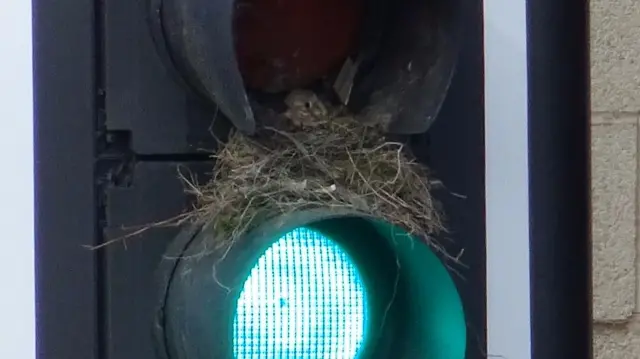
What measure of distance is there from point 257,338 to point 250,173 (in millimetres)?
142

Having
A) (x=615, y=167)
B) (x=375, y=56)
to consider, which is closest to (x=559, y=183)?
(x=375, y=56)

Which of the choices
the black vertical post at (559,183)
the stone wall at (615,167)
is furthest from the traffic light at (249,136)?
the stone wall at (615,167)

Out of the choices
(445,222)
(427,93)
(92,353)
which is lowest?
(92,353)

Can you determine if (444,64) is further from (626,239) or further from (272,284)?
(626,239)

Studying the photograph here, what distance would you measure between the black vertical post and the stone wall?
1.73ft

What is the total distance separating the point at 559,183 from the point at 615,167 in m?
0.57

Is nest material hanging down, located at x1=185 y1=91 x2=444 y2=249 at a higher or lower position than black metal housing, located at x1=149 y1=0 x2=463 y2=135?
lower

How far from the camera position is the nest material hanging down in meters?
0.97

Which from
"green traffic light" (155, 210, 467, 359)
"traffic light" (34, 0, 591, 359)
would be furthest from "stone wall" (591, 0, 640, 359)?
"green traffic light" (155, 210, 467, 359)

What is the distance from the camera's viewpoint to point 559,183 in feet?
3.45

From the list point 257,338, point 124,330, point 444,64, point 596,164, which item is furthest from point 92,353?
point 596,164

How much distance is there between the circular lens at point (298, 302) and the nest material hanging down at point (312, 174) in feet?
0.13

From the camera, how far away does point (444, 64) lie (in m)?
1.04

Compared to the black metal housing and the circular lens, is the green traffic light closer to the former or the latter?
the circular lens
